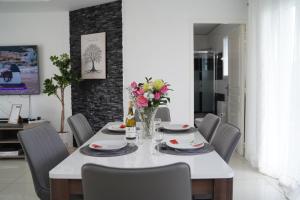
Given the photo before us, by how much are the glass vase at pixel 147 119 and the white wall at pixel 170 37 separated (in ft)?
7.61

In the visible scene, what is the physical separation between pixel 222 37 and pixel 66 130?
12.9ft

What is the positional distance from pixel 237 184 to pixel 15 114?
11.9 feet

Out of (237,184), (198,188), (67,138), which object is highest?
(198,188)

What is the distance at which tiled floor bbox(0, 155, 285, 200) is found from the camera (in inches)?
115

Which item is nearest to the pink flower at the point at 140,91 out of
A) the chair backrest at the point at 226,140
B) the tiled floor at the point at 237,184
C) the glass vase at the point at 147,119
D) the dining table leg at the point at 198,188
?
the glass vase at the point at 147,119

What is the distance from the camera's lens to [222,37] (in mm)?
6250

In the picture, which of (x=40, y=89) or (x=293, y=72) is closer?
(x=293, y=72)

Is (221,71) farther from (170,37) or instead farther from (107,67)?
(107,67)

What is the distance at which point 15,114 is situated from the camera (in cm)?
459

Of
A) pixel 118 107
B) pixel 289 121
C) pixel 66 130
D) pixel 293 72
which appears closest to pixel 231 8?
pixel 293 72

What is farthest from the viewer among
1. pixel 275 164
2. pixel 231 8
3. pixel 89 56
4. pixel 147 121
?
pixel 89 56

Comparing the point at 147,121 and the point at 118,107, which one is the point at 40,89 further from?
the point at 147,121

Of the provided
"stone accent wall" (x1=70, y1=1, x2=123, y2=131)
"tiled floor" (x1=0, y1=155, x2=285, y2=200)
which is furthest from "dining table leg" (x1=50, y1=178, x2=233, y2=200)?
"stone accent wall" (x1=70, y1=1, x2=123, y2=131)

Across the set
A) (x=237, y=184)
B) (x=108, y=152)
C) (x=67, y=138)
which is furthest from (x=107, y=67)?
(x=108, y=152)
